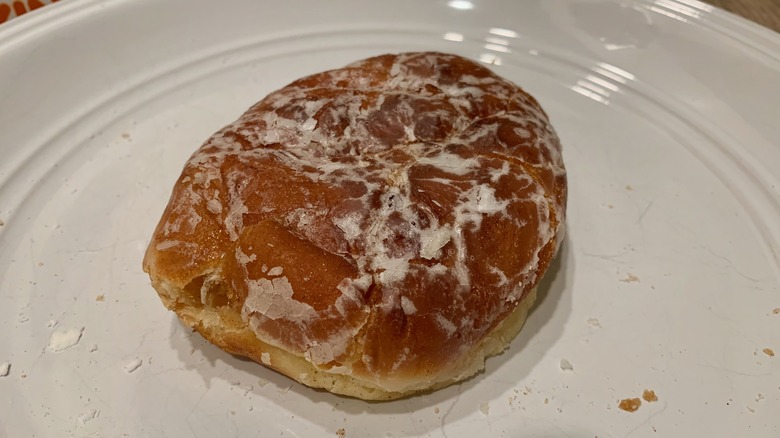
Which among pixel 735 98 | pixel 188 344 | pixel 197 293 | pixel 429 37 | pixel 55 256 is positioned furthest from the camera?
pixel 429 37

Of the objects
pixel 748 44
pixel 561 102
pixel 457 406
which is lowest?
pixel 457 406

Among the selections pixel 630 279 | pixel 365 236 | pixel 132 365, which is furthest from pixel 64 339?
pixel 630 279

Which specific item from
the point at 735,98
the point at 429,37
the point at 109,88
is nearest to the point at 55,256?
the point at 109,88

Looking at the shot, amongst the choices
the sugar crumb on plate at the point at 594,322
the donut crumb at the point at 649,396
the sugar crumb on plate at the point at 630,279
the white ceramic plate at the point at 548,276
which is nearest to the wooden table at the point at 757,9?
Result: the white ceramic plate at the point at 548,276

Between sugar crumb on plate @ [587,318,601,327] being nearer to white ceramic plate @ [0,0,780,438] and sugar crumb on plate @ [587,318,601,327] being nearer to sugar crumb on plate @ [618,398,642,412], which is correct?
white ceramic plate @ [0,0,780,438]

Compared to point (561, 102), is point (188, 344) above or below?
below

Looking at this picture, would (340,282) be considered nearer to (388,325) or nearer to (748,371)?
→ (388,325)

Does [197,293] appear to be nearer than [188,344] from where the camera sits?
Yes

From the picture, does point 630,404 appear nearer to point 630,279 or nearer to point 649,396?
point 649,396
